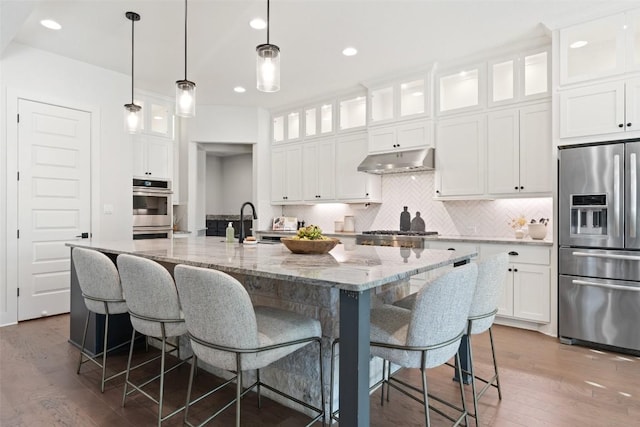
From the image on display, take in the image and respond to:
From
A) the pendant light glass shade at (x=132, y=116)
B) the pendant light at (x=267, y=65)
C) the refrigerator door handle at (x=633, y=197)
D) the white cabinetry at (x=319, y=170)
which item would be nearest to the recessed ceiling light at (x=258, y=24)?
the pendant light glass shade at (x=132, y=116)

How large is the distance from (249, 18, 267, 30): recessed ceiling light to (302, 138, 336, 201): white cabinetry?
2.21m

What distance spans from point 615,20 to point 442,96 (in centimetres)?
167

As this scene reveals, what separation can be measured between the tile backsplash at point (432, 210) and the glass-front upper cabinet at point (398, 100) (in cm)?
80

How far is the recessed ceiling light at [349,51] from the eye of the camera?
3948mm

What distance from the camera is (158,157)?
5.42m

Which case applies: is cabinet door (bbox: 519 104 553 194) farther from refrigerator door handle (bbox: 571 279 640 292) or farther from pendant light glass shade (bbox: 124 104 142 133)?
pendant light glass shade (bbox: 124 104 142 133)

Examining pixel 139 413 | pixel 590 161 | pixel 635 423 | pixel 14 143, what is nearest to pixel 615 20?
pixel 590 161

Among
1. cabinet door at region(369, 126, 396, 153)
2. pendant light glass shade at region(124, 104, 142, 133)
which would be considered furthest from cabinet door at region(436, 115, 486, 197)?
pendant light glass shade at region(124, 104, 142, 133)

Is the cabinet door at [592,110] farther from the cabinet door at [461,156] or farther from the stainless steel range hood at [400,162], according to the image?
the stainless steel range hood at [400,162]

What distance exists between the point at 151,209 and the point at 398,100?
3702 millimetres

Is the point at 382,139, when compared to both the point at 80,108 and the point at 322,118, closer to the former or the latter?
the point at 322,118

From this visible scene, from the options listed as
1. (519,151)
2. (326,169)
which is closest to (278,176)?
(326,169)

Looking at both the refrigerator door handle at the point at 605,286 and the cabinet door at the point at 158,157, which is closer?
the refrigerator door handle at the point at 605,286

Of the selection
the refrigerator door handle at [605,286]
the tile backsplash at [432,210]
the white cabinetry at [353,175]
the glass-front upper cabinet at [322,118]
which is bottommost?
the refrigerator door handle at [605,286]
